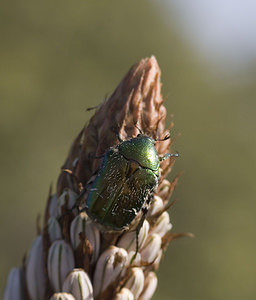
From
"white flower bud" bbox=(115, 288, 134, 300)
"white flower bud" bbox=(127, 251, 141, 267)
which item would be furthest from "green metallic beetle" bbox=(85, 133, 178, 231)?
"white flower bud" bbox=(115, 288, 134, 300)

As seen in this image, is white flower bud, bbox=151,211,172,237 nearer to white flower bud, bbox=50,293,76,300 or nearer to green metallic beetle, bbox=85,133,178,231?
green metallic beetle, bbox=85,133,178,231

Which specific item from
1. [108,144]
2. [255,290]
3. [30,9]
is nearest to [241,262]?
[255,290]

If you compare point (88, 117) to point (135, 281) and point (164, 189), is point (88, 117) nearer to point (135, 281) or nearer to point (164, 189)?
point (164, 189)

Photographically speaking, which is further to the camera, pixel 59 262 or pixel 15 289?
pixel 15 289

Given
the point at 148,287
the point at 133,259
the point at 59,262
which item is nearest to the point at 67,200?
the point at 59,262

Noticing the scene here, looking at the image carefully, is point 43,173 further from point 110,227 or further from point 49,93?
point 110,227

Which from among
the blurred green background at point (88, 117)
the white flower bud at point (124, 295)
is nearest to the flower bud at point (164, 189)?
the white flower bud at point (124, 295)
